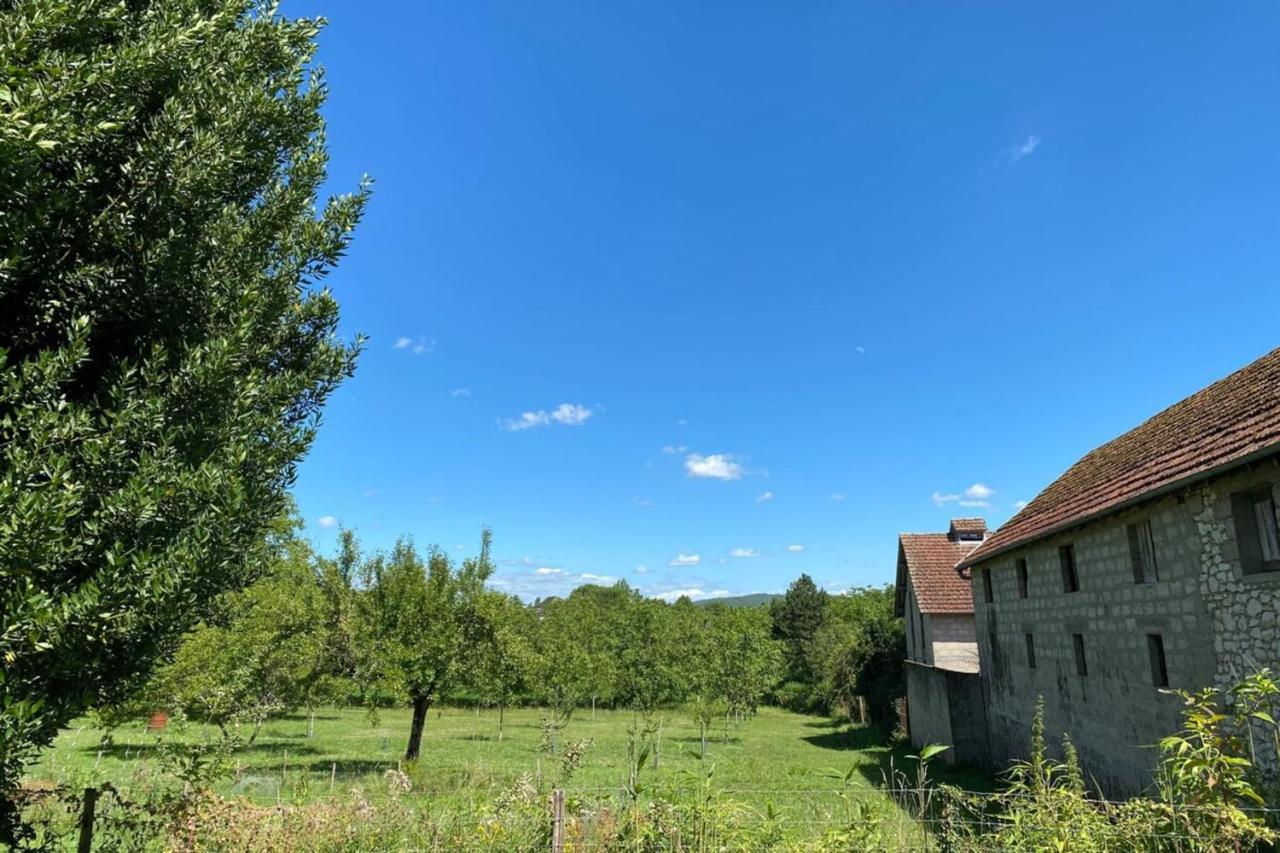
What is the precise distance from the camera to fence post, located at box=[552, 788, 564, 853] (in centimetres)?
544

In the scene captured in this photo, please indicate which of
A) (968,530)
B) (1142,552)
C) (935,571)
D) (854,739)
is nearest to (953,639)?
(935,571)

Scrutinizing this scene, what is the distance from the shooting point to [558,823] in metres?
5.49

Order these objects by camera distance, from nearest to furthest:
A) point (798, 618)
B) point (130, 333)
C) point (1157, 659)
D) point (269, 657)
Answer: point (130, 333)
point (1157, 659)
point (269, 657)
point (798, 618)

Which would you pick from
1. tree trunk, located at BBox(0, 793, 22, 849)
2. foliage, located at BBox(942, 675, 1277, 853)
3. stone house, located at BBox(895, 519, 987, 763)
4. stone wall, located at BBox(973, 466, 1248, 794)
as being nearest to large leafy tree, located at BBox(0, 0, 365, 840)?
tree trunk, located at BBox(0, 793, 22, 849)

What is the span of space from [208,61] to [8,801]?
484 cm

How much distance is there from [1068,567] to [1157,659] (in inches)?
127

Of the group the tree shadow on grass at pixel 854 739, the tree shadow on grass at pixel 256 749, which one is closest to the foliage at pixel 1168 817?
the tree shadow on grass at pixel 256 749

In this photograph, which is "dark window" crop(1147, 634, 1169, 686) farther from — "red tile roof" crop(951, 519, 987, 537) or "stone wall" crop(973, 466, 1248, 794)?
"red tile roof" crop(951, 519, 987, 537)

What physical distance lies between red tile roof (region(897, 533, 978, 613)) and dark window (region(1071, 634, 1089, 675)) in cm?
967

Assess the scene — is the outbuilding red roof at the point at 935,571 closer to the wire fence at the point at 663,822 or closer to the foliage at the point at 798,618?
the wire fence at the point at 663,822

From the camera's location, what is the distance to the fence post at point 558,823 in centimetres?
544

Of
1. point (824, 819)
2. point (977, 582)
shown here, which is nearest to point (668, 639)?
point (977, 582)

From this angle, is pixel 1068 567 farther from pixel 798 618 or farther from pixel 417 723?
pixel 798 618

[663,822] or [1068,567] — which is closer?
[663,822]
